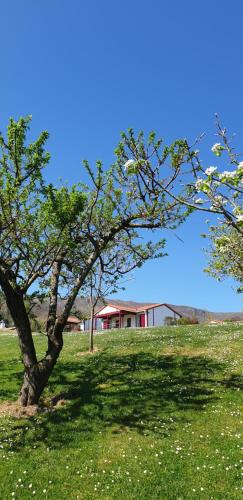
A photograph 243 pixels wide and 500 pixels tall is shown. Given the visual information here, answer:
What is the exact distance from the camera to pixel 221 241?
8.64 m

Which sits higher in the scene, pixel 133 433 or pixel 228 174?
pixel 228 174

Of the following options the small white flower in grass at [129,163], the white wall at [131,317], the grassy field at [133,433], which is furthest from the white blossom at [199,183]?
the white wall at [131,317]

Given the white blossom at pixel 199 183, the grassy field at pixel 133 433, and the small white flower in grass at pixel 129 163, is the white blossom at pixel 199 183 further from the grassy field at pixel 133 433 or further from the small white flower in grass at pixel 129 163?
the grassy field at pixel 133 433

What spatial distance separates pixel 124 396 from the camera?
19422mm

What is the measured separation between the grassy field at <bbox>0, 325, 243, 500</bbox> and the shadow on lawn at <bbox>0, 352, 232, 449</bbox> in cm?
4

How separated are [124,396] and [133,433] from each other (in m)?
3.95

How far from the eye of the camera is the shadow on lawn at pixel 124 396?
631 inches

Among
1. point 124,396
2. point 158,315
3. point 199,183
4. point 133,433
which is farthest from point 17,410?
point 158,315

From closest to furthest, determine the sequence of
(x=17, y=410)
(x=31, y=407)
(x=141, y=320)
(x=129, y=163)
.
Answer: (x=129, y=163) → (x=17, y=410) → (x=31, y=407) → (x=141, y=320)

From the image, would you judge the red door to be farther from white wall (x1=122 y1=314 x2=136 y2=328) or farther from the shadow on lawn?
the shadow on lawn

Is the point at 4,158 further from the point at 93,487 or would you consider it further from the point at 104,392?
the point at 93,487

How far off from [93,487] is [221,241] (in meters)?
7.55

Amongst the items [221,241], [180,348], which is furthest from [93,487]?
[180,348]

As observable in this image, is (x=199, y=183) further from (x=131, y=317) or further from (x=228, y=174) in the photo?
(x=131, y=317)
